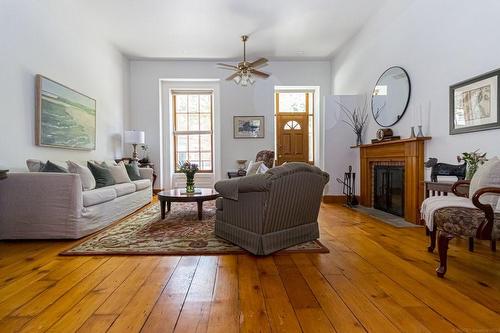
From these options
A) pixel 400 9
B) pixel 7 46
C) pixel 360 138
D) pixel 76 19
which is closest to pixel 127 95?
pixel 76 19

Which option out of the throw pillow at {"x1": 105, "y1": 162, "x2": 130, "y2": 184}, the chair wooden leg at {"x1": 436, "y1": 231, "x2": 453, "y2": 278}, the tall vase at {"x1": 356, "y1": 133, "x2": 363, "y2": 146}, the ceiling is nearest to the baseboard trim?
the tall vase at {"x1": 356, "y1": 133, "x2": 363, "y2": 146}

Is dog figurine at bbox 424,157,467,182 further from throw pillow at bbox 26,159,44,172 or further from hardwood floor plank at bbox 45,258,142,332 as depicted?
throw pillow at bbox 26,159,44,172

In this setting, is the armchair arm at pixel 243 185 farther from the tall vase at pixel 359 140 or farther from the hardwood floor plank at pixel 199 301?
the tall vase at pixel 359 140

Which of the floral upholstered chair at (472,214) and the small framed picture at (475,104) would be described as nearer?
the floral upholstered chair at (472,214)

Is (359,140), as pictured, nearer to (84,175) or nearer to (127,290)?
(84,175)

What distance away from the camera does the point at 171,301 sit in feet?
5.72

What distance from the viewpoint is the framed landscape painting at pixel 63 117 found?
3.83 m

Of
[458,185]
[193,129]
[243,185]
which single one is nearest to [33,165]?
[243,185]

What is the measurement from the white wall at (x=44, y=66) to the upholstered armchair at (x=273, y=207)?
8.74 feet

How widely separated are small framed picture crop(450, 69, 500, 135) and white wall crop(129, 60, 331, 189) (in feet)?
13.4

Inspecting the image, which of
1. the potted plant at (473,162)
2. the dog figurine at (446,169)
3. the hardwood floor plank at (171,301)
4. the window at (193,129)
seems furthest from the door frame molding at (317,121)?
the hardwood floor plank at (171,301)

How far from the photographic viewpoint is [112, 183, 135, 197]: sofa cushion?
13.5ft

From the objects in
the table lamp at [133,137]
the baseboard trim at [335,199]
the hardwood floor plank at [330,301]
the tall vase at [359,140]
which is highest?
the table lamp at [133,137]

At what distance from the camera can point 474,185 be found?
2.37 meters
